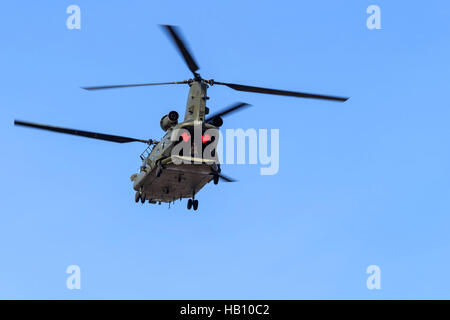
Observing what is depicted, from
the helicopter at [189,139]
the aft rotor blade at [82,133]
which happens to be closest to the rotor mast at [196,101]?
the helicopter at [189,139]

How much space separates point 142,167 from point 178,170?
529cm

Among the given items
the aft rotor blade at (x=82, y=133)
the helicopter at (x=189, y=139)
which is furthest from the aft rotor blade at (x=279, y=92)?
the aft rotor blade at (x=82, y=133)

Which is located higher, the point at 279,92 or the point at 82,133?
the point at 279,92

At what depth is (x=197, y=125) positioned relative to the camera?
161ft

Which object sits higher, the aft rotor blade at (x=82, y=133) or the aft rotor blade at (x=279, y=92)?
the aft rotor blade at (x=279, y=92)

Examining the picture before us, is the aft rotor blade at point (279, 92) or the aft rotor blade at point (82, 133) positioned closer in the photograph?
the aft rotor blade at point (279, 92)

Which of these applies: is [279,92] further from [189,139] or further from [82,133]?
[82,133]

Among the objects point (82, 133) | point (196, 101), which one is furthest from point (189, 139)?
point (82, 133)

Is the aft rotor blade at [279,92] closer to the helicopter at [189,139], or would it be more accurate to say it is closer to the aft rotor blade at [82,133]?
the helicopter at [189,139]

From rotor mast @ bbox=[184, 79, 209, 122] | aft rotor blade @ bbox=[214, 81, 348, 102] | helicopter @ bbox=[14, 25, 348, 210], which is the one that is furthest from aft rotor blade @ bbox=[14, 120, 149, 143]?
aft rotor blade @ bbox=[214, 81, 348, 102]

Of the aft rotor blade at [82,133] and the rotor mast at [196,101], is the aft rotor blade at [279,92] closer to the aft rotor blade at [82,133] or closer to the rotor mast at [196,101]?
the rotor mast at [196,101]
